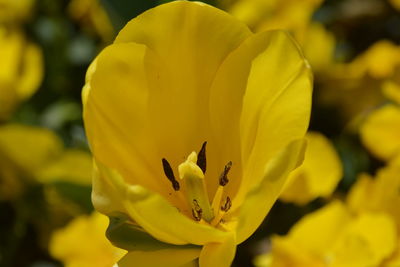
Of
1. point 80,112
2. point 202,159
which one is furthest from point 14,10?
point 202,159

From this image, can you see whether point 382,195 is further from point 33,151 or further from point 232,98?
point 33,151

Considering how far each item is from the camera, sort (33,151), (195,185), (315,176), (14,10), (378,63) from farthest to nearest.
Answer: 1. (14,10)
2. (378,63)
3. (33,151)
4. (315,176)
5. (195,185)

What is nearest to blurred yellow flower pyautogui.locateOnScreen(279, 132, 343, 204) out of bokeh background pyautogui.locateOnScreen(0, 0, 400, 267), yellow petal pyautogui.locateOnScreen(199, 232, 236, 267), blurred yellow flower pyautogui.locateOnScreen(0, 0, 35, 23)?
bokeh background pyautogui.locateOnScreen(0, 0, 400, 267)

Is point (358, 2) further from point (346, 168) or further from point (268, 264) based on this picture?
point (268, 264)

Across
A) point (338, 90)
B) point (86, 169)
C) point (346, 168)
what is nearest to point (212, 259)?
point (86, 169)

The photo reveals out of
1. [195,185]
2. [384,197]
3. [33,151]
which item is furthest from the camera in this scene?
[33,151]

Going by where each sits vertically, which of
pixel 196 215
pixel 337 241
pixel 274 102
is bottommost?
pixel 337 241

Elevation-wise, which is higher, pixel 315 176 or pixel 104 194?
pixel 104 194

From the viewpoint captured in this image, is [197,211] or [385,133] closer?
[197,211]
